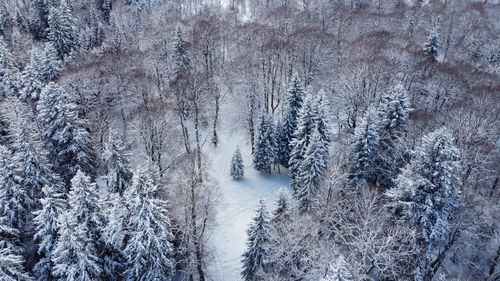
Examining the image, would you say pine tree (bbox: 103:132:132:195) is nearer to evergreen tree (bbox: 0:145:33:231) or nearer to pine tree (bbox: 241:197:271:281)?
evergreen tree (bbox: 0:145:33:231)

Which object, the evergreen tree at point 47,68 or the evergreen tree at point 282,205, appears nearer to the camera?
the evergreen tree at point 282,205

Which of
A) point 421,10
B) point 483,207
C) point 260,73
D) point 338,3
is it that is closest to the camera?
point 483,207

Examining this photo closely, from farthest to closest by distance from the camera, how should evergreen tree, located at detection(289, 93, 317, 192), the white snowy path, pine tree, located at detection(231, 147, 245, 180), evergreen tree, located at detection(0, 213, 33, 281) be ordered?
pine tree, located at detection(231, 147, 245, 180) → evergreen tree, located at detection(289, 93, 317, 192) → the white snowy path → evergreen tree, located at detection(0, 213, 33, 281)

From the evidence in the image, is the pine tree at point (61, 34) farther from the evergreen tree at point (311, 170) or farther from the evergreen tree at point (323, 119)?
the evergreen tree at point (311, 170)

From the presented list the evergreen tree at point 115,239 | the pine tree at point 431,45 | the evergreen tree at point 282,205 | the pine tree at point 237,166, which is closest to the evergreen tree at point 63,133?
the evergreen tree at point 115,239

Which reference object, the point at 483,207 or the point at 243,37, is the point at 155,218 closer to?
the point at 483,207

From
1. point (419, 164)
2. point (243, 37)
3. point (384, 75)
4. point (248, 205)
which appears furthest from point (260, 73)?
point (419, 164)

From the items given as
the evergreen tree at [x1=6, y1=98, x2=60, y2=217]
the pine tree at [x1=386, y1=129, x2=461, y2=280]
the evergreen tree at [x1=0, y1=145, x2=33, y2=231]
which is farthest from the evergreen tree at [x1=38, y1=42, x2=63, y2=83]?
the pine tree at [x1=386, y1=129, x2=461, y2=280]
